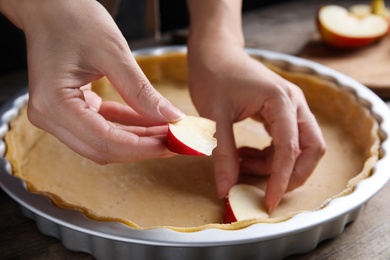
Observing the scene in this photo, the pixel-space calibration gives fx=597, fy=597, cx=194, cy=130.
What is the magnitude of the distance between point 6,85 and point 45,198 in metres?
0.68

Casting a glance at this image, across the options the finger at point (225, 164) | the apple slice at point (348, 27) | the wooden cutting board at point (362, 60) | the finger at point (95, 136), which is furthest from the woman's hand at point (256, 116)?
the apple slice at point (348, 27)

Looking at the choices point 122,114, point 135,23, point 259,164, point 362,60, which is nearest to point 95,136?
point 122,114

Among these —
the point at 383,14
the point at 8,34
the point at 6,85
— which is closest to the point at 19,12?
the point at 6,85

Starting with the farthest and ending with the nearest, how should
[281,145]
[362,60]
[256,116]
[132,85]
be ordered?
[362,60] → [256,116] → [281,145] → [132,85]

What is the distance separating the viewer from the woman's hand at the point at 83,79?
822 mm

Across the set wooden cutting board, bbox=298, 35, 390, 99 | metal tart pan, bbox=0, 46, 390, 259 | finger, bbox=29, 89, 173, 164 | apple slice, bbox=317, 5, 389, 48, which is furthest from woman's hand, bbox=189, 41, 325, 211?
apple slice, bbox=317, 5, 389, 48

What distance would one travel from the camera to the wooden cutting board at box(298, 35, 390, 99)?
147 cm

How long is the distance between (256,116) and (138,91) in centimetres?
39

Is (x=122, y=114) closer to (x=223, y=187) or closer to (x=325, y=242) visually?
(x=223, y=187)

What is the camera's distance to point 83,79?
0.85 metres

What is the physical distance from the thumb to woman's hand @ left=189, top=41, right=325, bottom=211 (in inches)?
9.2

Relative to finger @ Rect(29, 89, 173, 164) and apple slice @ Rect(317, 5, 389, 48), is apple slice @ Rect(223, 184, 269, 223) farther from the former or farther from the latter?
apple slice @ Rect(317, 5, 389, 48)

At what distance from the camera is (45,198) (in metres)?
0.92

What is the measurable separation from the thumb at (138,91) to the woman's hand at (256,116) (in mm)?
232
